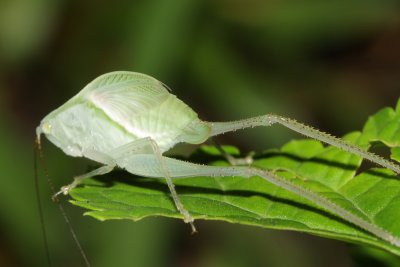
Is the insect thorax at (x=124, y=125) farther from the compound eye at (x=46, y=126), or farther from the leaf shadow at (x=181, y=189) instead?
the leaf shadow at (x=181, y=189)

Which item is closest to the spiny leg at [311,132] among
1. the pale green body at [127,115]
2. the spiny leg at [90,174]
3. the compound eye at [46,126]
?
the pale green body at [127,115]

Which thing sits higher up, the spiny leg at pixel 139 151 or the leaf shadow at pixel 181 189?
the spiny leg at pixel 139 151

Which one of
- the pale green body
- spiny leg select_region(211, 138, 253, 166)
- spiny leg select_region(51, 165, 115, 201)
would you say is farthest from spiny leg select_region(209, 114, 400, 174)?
spiny leg select_region(51, 165, 115, 201)

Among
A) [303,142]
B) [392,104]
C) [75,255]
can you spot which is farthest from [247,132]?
[303,142]

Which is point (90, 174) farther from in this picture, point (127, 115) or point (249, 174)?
point (249, 174)

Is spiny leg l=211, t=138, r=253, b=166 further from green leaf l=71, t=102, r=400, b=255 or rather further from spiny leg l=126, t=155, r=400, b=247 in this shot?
spiny leg l=126, t=155, r=400, b=247
